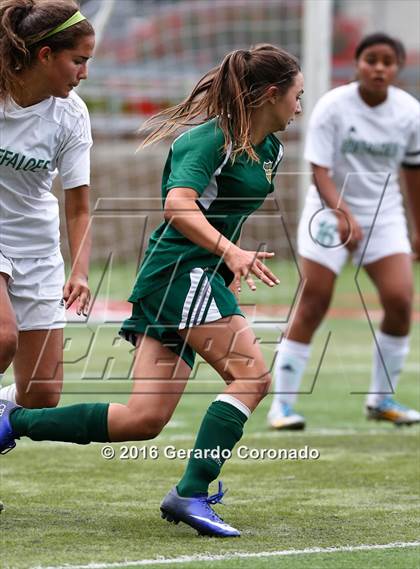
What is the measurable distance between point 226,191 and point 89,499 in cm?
144

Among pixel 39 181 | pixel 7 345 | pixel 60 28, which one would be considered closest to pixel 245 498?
pixel 7 345

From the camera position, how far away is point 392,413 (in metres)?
7.09

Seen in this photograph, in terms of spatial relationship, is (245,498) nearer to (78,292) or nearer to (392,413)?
(78,292)

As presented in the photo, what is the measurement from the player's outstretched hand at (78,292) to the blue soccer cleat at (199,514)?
2.53 ft

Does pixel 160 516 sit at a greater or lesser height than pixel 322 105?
lesser

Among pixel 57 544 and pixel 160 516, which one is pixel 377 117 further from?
pixel 57 544

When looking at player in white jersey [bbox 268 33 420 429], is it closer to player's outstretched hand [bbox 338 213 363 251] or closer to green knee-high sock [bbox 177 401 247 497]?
player's outstretched hand [bbox 338 213 363 251]

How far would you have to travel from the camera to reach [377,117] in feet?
23.5

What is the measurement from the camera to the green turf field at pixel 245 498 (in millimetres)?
3941

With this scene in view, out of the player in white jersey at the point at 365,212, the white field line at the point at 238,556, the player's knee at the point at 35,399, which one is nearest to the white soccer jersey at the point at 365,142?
the player in white jersey at the point at 365,212

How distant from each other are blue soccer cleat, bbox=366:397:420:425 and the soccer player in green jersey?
2.84 m

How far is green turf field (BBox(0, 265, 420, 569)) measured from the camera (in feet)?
12.9

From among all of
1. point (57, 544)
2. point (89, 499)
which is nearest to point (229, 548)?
point (57, 544)

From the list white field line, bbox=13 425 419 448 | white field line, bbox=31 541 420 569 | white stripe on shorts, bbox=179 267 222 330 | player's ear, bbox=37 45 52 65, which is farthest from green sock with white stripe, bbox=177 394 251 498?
white field line, bbox=13 425 419 448
